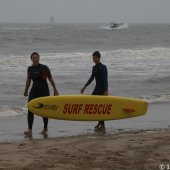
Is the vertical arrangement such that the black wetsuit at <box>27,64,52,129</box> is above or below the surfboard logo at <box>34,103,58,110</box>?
above

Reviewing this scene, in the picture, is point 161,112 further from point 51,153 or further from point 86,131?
point 51,153

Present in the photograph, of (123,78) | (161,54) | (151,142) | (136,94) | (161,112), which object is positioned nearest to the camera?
(151,142)

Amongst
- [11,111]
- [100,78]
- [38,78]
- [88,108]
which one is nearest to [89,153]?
[38,78]

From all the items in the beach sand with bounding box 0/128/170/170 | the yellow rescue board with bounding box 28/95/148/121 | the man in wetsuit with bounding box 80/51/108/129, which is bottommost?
the beach sand with bounding box 0/128/170/170

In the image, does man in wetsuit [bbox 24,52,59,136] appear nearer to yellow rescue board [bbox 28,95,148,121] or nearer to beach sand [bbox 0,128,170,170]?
yellow rescue board [bbox 28,95,148,121]

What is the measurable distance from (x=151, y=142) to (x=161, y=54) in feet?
81.0

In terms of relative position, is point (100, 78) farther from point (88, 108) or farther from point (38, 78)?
point (38, 78)

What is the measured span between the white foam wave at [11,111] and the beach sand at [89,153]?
2.74 m

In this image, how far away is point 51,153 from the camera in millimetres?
6297

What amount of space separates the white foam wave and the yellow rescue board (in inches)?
74.3

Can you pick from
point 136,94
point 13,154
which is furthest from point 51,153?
point 136,94

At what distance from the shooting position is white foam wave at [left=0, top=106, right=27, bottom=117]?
10.5m

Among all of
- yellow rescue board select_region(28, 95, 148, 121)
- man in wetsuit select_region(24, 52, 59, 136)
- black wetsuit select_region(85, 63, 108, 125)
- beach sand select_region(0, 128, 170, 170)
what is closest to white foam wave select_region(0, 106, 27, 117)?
yellow rescue board select_region(28, 95, 148, 121)

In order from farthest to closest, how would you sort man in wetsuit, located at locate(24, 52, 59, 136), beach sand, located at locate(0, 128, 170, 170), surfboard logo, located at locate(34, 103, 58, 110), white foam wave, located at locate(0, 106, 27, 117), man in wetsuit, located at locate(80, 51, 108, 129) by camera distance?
white foam wave, located at locate(0, 106, 27, 117)
man in wetsuit, located at locate(80, 51, 108, 129)
surfboard logo, located at locate(34, 103, 58, 110)
man in wetsuit, located at locate(24, 52, 59, 136)
beach sand, located at locate(0, 128, 170, 170)
